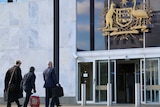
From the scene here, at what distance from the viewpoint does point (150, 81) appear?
906 inches

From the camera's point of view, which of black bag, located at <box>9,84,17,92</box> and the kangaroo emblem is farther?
the kangaroo emblem

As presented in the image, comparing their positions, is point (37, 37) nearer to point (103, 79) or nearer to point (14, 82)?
point (103, 79)

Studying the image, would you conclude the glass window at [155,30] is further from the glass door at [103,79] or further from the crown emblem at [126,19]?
the glass door at [103,79]

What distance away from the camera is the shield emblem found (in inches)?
931

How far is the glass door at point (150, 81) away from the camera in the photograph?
74.5ft

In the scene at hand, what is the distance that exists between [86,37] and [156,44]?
162 inches

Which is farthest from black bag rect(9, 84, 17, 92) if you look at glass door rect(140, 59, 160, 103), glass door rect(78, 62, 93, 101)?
glass door rect(78, 62, 93, 101)

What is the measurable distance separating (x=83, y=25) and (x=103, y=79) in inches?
129

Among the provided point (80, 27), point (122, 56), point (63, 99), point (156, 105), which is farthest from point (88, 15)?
point (156, 105)

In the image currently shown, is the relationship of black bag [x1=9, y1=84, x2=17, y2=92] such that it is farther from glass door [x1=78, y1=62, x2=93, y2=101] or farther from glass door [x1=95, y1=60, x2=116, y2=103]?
glass door [x1=78, y1=62, x2=93, y2=101]

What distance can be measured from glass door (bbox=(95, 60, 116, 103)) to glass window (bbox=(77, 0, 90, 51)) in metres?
1.34

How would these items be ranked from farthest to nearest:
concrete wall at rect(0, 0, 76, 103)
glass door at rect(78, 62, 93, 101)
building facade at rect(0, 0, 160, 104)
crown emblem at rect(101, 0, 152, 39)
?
concrete wall at rect(0, 0, 76, 103) → glass door at rect(78, 62, 93, 101) → crown emblem at rect(101, 0, 152, 39) → building facade at rect(0, 0, 160, 104)

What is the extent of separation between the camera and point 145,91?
2284 centimetres

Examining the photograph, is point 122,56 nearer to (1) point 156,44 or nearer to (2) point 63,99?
(1) point 156,44
